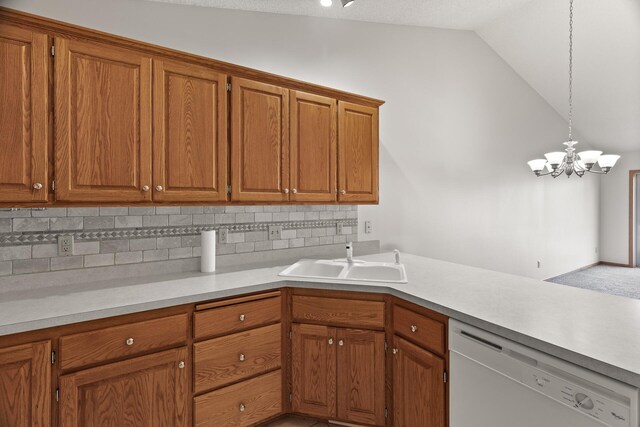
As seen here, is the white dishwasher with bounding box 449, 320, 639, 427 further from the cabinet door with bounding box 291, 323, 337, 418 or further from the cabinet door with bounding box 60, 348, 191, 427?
the cabinet door with bounding box 60, 348, 191, 427

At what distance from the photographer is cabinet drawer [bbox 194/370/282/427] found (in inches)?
67.9

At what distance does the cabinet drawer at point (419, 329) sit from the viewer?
1.54 meters

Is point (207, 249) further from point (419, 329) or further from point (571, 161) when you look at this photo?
point (571, 161)

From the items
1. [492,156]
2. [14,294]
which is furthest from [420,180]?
[14,294]

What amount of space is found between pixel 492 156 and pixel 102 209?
425 centimetres

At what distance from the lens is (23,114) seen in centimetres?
149

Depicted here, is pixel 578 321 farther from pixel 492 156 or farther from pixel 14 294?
pixel 492 156

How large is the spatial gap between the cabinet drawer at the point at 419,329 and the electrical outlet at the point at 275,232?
3.72ft

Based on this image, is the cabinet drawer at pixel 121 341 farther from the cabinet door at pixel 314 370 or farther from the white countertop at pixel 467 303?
the cabinet door at pixel 314 370

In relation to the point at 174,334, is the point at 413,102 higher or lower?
higher

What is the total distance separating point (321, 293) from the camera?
1967 mm

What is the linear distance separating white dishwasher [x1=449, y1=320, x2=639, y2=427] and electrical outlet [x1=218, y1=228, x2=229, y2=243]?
62.7 inches

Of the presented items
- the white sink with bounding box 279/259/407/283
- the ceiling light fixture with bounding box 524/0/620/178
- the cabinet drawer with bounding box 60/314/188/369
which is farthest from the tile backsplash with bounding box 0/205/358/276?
the ceiling light fixture with bounding box 524/0/620/178

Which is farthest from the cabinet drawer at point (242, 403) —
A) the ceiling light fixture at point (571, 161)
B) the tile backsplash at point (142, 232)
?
the ceiling light fixture at point (571, 161)
